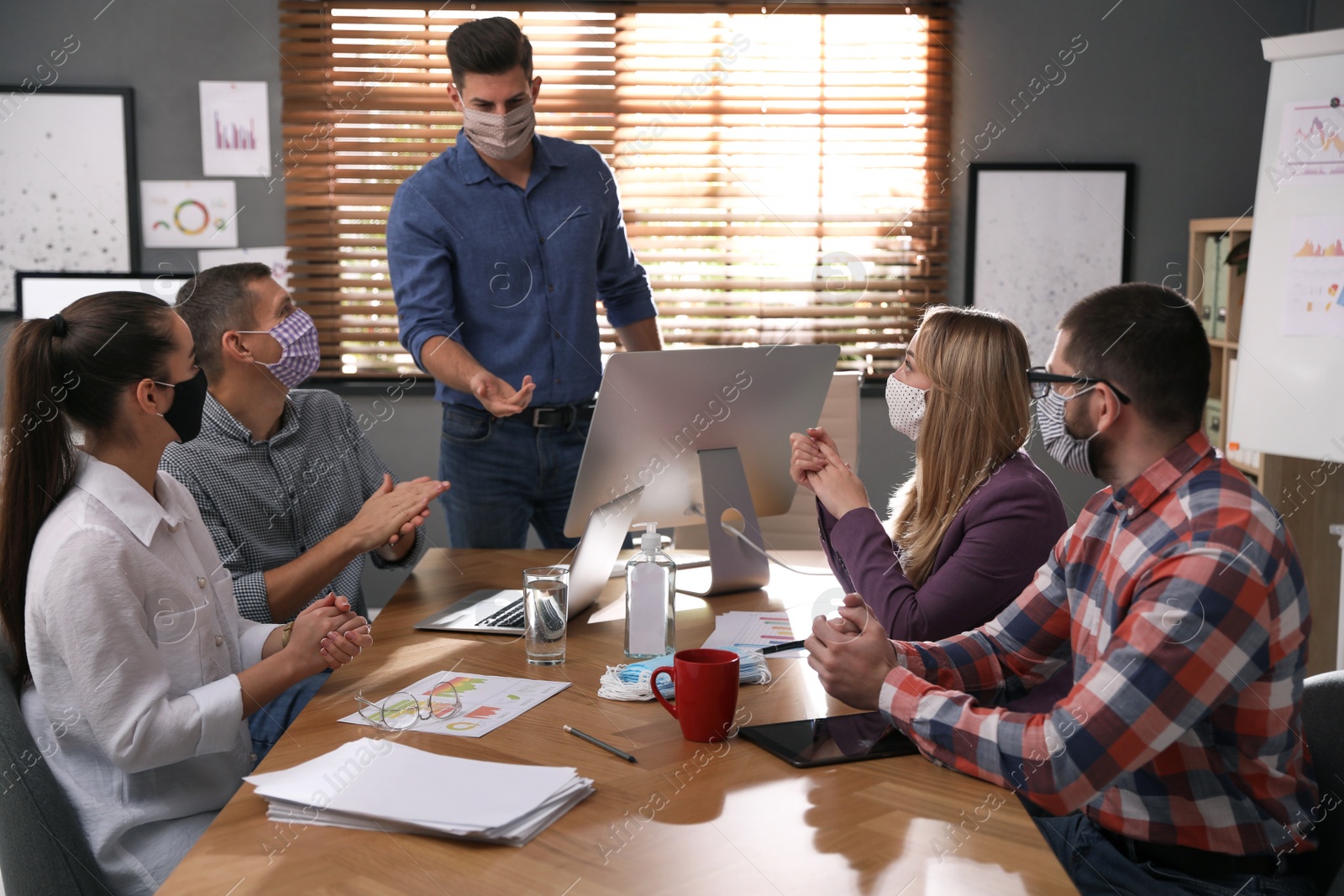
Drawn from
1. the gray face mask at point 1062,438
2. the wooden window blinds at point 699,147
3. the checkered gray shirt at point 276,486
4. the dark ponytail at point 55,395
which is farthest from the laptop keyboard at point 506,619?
the wooden window blinds at point 699,147

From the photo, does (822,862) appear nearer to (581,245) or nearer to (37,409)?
(37,409)

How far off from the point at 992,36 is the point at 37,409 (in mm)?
3495

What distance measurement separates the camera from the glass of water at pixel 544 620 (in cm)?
154

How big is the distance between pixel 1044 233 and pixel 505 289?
2251mm

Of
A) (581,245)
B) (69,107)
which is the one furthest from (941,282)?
(69,107)

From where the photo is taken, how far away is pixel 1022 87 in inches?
153

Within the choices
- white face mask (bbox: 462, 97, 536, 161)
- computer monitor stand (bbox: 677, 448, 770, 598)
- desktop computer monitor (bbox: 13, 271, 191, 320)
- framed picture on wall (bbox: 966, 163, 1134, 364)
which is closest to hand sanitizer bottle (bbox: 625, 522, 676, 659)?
computer monitor stand (bbox: 677, 448, 770, 598)

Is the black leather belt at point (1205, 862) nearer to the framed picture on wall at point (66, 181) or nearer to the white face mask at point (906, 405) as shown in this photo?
the white face mask at point (906, 405)

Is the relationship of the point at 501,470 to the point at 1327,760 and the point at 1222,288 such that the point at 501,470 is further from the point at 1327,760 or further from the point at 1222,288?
the point at 1222,288

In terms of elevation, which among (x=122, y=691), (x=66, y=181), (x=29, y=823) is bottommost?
(x=29, y=823)

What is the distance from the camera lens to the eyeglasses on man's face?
1.26 meters

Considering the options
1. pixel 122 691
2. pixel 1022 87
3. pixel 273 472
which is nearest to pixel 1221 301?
pixel 1022 87

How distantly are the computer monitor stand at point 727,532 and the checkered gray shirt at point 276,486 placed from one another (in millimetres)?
591

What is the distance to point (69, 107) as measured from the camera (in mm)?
3736
